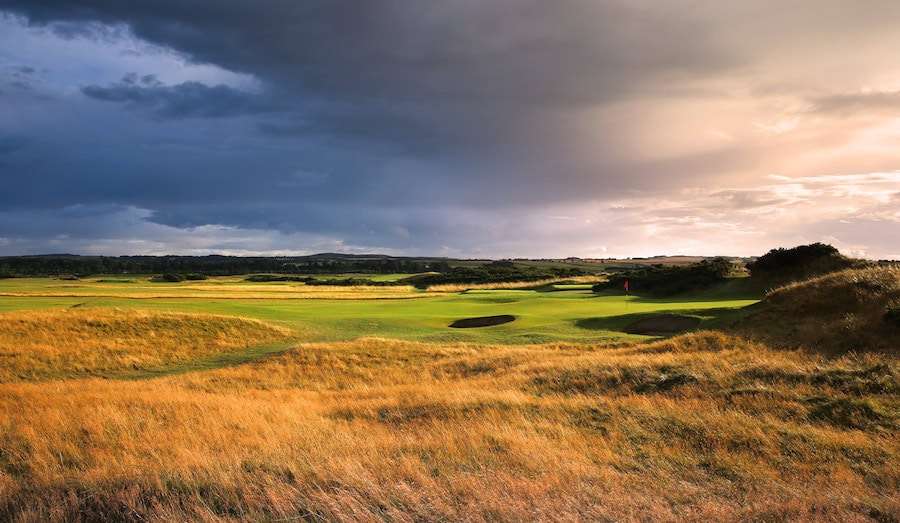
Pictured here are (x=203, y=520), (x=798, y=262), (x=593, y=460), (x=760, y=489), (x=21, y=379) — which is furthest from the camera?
(x=798, y=262)

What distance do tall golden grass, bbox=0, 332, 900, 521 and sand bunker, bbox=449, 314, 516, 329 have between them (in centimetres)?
1843

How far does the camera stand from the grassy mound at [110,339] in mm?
22656

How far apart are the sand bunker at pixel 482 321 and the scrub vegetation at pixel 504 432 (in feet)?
38.3

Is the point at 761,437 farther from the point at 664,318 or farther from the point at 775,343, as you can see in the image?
the point at 664,318

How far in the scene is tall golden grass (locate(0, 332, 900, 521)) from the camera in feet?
17.7

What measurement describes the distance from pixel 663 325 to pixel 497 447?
2360 centimetres

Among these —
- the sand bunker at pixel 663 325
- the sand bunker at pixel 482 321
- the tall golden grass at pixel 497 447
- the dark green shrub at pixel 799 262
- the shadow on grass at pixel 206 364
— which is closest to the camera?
the tall golden grass at pixel 497 447

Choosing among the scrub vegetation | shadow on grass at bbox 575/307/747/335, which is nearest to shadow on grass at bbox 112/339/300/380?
the scrub vegetation

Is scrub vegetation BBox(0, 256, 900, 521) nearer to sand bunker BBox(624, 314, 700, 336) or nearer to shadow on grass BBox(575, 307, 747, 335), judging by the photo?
sand bunker BBox(624, 314, 700, 336)

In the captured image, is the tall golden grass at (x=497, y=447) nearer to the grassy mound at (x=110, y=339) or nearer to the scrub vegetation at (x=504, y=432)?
the scrub vegetation at (x=504, y=432)

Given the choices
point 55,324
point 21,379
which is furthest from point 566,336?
point 55,324

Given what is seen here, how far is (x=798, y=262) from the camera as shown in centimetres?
4619

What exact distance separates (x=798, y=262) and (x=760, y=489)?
49.8 meters

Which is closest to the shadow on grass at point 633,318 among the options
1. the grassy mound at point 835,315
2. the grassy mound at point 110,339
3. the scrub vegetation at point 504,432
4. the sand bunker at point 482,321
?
the grassy mound at point 835,315
